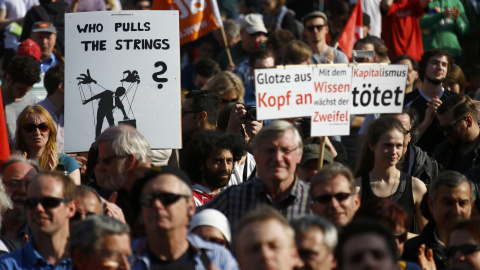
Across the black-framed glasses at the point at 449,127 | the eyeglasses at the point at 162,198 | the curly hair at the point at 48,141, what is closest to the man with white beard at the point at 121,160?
the curly hair at the point at 48,141

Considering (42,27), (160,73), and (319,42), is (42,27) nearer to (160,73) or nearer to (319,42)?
(319,42)

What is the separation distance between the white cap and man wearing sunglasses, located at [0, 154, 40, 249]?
56.6 inches

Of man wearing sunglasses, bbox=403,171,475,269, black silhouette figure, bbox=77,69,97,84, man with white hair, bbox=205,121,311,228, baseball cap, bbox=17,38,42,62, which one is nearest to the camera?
man with white hair, bbox=205,121,311,228

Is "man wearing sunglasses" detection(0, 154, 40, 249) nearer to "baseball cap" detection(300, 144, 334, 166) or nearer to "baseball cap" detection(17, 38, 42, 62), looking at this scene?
"baseball cap" detection(300, 144, 334, 166)

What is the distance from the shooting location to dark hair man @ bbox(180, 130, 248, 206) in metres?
8.19

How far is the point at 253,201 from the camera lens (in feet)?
23.2

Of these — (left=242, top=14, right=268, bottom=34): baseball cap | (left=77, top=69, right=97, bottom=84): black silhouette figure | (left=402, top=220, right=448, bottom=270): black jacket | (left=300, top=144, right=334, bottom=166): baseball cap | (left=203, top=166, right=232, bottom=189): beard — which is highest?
(left=242, top=14, right=268, bottom=34): baseball cap

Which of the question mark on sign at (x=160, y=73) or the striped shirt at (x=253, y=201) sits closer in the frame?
the striped shirt at (x=253, y=201)

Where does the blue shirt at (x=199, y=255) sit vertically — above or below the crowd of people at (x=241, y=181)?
below

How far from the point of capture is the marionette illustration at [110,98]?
8.71 metres

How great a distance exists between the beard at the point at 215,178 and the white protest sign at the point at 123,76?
569mm

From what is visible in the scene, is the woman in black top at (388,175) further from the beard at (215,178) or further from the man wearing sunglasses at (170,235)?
the man wearing sunglasses at (170,235)

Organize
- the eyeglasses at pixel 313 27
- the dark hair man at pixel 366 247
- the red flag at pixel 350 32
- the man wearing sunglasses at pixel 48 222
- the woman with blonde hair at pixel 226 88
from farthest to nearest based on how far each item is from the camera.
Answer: the red flag at pixel 350 32 → the eyeglasses at pixel 313 27 → the woman with blonde hair at pixel 226 88 → the man wearing sunglasses at pixel 48 222 → the dark hair man at pixel 366 247

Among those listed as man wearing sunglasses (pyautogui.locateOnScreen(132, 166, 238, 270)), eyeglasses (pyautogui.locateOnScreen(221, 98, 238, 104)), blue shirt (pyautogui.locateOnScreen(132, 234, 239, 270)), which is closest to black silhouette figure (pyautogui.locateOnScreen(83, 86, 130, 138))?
eyeglasses (pyautogui.locateOnScreen(221, 98, 238, 104))
